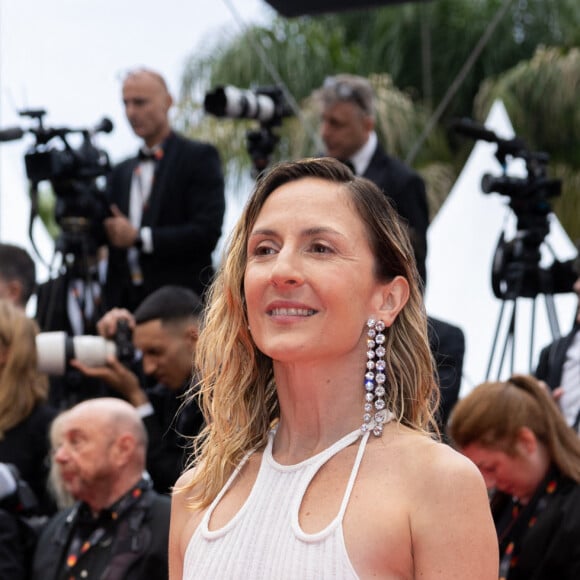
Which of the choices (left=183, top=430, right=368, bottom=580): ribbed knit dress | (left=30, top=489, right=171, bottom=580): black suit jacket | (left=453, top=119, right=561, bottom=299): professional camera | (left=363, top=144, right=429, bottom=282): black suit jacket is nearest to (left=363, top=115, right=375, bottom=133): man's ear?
(left=363, top=144, right=429, bottom=282): black suit jacket

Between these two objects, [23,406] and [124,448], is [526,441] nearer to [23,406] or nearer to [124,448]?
[124,448]

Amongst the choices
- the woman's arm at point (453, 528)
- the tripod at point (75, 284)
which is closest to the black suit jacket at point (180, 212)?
the tripod at point (75, 284)

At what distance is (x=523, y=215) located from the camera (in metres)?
4.92

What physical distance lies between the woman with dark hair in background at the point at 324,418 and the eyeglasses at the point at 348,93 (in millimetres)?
3162

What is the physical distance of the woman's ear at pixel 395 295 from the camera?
6.53 feet

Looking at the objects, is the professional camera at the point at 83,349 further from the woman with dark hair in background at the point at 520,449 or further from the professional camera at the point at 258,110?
the woman with dark hair in background at the point at 520,449

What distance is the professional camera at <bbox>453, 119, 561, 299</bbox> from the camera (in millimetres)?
4848

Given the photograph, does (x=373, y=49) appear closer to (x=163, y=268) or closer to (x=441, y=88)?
(x=441, y=88)

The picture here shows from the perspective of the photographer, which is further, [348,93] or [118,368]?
[348,93]

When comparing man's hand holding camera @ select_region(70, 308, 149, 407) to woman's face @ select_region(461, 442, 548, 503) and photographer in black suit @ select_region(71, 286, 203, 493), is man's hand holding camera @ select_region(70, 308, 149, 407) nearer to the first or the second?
photographer in black suit @ select_region(71, 286, 203, 493)

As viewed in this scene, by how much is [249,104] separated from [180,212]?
22.8 inches

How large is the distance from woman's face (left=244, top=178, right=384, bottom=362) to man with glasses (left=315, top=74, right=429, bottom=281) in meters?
2.91

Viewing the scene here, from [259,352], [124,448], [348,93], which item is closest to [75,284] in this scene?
[124,448]

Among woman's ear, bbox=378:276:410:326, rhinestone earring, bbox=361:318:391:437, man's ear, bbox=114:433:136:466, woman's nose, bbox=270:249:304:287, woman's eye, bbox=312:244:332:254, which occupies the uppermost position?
woman's eye, bbox=312:244:332:254
